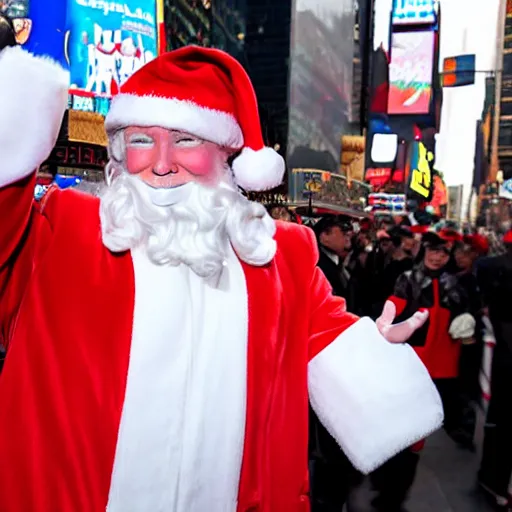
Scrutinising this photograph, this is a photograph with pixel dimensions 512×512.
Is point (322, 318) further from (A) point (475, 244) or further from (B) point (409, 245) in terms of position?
(B) point (409, 245)

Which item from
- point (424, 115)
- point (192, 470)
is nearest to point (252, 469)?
point (192, 470)

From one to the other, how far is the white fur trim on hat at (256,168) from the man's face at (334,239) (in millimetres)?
2957

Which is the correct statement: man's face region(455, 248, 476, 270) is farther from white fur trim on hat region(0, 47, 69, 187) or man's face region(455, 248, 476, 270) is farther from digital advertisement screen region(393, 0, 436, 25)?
digital advertisement screen region(393, 0, 436, 25)

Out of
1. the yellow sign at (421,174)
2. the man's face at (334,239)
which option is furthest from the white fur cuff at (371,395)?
the yellow sign at (421,174)

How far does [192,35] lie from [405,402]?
17144mm

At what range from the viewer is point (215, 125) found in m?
2.07

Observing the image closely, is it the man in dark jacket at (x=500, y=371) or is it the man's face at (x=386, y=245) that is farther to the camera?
the man's face at (x=386, y=245)

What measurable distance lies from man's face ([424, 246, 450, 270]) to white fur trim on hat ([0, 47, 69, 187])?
4.06 metres

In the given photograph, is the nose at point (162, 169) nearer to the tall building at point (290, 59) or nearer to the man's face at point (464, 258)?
the man's face at point (464, 258)

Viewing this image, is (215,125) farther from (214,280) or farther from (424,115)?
(424,115)

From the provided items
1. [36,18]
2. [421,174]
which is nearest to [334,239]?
[36,18]

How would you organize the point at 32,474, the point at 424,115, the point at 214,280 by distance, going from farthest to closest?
the point at 424,115 → the point at 214,280 → the point at 32,474

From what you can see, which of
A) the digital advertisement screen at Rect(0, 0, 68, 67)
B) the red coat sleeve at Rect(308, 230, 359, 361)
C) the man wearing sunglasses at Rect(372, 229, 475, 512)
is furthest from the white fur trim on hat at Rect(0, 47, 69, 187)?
the digital advertisement screen at Rect(0, 0, 68, 67)

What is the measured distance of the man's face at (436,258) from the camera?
517cm
